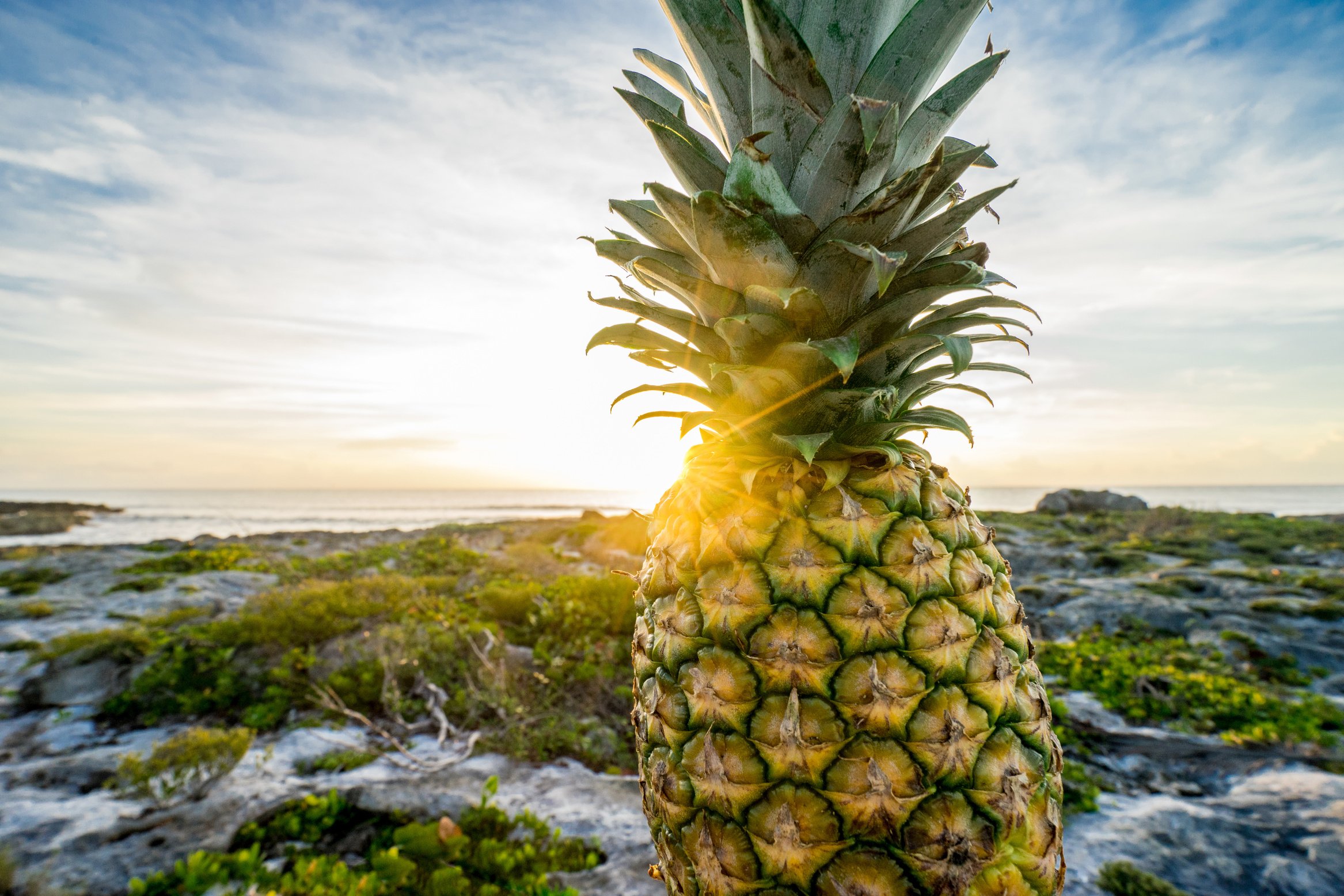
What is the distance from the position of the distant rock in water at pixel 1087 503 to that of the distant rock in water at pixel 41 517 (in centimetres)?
6159

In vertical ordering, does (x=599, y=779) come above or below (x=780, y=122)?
below

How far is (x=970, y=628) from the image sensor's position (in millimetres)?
1827

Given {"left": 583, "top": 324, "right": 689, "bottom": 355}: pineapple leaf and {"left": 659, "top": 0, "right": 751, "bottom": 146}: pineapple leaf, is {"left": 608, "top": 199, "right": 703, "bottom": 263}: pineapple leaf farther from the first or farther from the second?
{"left": 659, "top": 0, "right": 751, "bottom": 146}: pineapple leaf

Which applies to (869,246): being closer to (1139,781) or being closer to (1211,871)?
(1211,871)

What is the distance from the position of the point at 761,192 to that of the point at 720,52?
0.72 metres

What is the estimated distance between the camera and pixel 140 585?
1181 centimetres

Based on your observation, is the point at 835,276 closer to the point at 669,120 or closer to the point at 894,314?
A: the point at 894,314

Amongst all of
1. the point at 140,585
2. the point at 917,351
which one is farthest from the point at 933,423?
the point at 140,585

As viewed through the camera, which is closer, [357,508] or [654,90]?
[654,90]

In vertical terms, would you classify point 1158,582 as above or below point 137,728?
above

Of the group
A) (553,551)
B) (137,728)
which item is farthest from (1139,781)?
(553,551)

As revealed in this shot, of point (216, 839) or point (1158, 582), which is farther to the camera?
point (1158, 582)

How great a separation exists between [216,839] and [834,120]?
5443mm

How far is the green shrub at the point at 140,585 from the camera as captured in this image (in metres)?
11.6
